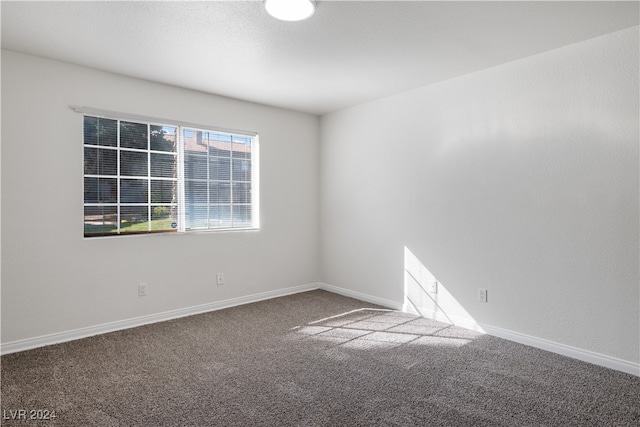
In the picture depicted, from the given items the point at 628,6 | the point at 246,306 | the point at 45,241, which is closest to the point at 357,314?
the point at 246,306

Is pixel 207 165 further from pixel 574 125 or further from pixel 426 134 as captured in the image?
pixel 574 125

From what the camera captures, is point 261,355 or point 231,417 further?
point 261,355

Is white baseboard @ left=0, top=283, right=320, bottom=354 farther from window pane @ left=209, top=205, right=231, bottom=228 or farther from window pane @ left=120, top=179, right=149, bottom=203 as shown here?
window pane @ left=120, top=179, right=149, bottom=203

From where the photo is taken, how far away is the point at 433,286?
388cm

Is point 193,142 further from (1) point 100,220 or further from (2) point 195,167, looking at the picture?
(1) point 100,220

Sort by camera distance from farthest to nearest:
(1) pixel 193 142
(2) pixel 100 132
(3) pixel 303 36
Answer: (1) pixel 193 142
(2) pixel 100 132
(3) pixel 303 36

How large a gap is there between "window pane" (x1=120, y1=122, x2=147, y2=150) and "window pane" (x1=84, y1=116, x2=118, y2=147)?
6cm

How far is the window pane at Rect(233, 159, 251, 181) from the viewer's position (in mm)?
4500

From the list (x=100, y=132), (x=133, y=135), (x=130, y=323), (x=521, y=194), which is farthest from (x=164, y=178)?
(x=521, y=194)

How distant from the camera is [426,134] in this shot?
392 centimetres

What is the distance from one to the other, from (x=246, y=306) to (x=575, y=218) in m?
3.31

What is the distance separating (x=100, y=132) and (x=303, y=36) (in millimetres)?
2103

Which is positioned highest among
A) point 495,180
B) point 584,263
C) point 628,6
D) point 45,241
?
point 628,6

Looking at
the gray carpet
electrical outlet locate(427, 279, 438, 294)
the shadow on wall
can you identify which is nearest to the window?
the gray carpet
